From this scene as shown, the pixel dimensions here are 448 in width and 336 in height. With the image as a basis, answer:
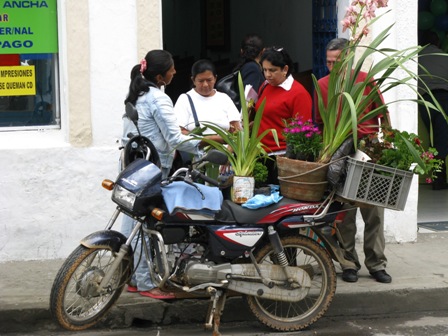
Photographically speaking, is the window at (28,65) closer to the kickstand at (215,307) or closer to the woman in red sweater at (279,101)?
the woman in red sweater at (279,101)

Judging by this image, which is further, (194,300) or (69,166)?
(69,166)

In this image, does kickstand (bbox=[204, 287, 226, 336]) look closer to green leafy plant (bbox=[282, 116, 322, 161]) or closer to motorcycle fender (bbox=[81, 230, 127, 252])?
motorcycle fender (bbox=[81, 230, 127, 252])

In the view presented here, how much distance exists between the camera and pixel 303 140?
21.1ft

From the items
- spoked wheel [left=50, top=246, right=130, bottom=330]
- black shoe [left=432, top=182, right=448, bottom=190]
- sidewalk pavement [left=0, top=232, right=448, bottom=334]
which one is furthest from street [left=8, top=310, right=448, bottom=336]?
black shoe [left=432, top=182, right=448, bottom=190]

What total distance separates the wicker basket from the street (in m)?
0.93

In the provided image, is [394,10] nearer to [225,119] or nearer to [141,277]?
[225,119]

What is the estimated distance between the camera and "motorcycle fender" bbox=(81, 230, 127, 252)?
5.99 meters

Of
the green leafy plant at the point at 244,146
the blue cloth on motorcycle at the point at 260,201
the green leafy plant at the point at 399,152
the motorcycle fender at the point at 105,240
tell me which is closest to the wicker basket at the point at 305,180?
the blue cloth on motorcycle at the point at 260,201

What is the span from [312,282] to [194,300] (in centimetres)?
90

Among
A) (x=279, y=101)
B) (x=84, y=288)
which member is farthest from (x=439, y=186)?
(x=84, y=288)

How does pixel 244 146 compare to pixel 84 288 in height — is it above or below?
above

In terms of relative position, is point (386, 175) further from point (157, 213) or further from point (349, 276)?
point (157, 213)

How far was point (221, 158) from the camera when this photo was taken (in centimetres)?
593

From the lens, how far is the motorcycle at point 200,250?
602 cm
